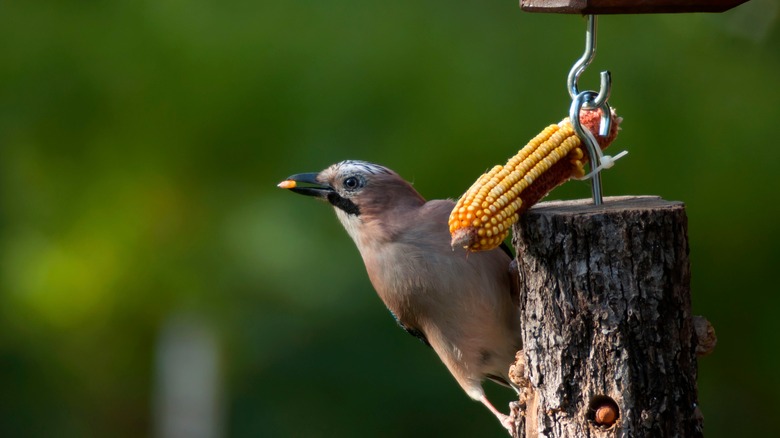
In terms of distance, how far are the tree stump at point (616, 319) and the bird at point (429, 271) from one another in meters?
0.84

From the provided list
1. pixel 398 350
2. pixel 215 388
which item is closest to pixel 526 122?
pixel 398 350

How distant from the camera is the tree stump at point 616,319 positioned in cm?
302

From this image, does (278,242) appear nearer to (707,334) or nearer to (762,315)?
(762,315)

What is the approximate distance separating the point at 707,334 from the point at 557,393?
526mm

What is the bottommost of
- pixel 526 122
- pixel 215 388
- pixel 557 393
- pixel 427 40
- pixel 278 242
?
pixel 215 388

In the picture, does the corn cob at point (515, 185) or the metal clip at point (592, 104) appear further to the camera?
the metal clip at point (592, 104)

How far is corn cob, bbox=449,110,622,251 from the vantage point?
297 centimetres

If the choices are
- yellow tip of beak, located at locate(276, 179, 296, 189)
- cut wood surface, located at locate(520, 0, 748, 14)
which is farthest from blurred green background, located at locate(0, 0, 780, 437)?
cut wood surface, located at locate(520, 0, 748, 14)

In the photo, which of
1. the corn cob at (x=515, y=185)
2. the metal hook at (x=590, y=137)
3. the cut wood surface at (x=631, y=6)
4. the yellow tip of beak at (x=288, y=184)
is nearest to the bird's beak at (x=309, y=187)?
the yellow tip of beak at (x=288, y=184)

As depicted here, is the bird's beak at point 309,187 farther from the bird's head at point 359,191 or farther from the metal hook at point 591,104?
the metal hook at point 591,104

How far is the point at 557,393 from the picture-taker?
10.3 feet

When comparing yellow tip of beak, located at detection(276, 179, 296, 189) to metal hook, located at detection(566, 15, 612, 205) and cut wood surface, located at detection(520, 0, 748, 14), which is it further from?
cut wood surface, located at detection(520, 0, 748, 14)

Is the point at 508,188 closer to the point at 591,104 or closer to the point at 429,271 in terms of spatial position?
the point at 591,104

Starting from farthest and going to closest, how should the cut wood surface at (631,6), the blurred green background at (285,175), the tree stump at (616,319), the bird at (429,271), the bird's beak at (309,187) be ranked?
the blurred green background at (285,175) < the bird's beak at (309,187) < the bird at (429,271) < the tree stump at (616,319) < the cut wood surface at (631,6)
